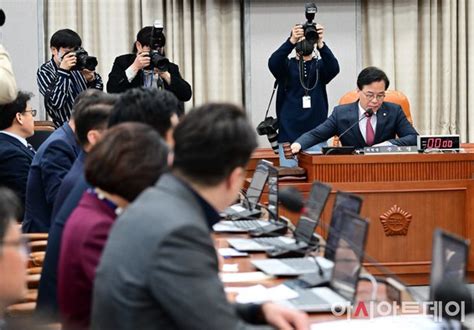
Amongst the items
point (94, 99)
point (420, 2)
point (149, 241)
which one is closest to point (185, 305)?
point (149, 241)

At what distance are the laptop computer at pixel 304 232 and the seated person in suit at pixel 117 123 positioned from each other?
0.64 m

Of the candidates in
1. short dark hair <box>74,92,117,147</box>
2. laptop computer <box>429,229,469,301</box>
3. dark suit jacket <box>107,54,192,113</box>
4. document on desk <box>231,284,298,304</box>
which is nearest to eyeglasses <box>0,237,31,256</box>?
laptop computer <box>429,229,469,301</box>

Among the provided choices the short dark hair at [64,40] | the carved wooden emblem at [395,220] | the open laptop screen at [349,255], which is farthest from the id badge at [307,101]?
the open laptop screen at [349,255]

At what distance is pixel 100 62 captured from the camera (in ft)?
24.4

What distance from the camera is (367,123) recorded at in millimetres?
5508

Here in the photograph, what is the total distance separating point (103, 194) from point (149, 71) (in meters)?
3.45

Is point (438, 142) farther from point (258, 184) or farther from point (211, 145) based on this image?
point (211, 145)

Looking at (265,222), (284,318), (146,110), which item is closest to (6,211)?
(284,318)

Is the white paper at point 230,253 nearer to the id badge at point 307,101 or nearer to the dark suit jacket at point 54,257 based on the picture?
the dark suit jacket at point 54,257

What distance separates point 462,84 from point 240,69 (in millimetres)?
1914

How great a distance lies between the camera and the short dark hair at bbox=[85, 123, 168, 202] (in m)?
2.22

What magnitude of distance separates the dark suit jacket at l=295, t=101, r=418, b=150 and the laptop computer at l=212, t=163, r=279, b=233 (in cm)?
137

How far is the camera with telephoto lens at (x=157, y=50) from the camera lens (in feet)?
18.3

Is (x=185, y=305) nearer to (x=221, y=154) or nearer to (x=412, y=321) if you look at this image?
(x=221, y=154)
